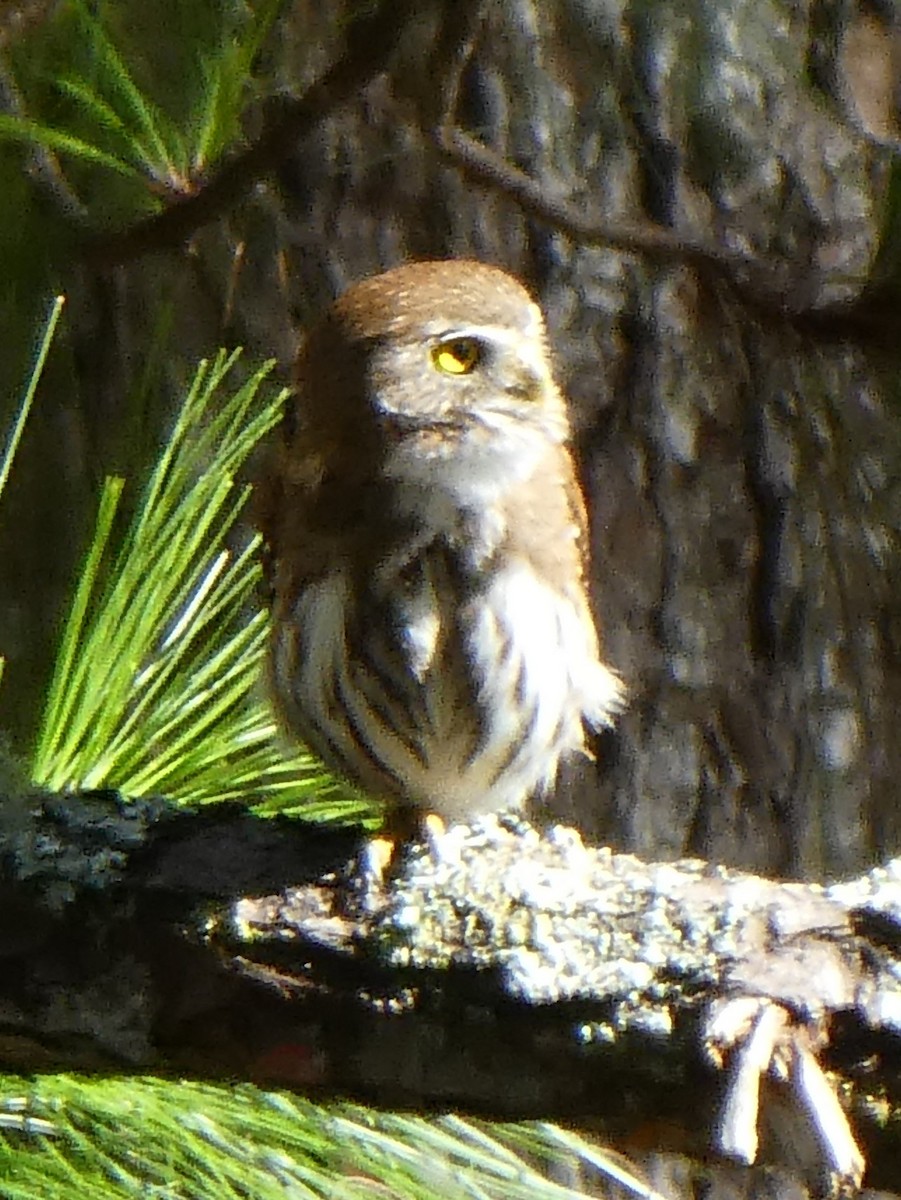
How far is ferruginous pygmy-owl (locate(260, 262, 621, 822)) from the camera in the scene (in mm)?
1341

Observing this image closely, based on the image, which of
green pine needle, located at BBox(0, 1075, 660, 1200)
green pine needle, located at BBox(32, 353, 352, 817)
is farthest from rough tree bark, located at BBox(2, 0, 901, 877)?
green pine needle, located at BBox(0, 1075, 660, 1200)

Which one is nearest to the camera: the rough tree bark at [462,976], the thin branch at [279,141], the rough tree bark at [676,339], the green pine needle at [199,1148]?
the rough tree bark at [462,976]

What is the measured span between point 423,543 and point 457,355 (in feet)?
0.51

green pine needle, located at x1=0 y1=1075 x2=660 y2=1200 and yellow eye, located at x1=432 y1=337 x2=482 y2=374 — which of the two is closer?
green pine needle, located at x1=0 y1=1075 x2=660 y2=1200

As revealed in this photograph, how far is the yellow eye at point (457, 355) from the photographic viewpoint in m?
1.35

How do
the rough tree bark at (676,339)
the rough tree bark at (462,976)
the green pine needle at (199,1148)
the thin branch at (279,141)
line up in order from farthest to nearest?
1. the rough tree bark at (676,339)
2. the thin branch at (279,141)
3. the green pine needle at (199,1148)
4. the rough tree bark at (462,976)

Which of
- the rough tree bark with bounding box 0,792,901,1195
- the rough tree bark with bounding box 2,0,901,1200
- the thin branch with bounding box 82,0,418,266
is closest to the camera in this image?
the rough tree bark with bounding box 0,792,901,1195

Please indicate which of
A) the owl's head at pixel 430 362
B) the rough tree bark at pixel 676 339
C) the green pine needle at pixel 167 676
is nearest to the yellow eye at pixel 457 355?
the owl's head at pixel 430 362

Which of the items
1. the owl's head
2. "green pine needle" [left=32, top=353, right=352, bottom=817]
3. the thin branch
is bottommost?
"green pine needle" [left=32, top=353, right=352, bottom=817]

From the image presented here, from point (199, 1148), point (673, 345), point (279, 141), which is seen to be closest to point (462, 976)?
point (199, 1148)

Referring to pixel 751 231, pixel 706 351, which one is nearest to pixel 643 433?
pixel 706 351

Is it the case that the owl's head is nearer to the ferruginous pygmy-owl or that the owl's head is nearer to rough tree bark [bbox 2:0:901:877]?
the ferruginous pygmy-owl

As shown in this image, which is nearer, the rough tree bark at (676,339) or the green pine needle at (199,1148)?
the green pine needle at (199,1148)

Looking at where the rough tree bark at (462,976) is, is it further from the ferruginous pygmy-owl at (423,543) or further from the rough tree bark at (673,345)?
the rough tree bark at (673,345)
